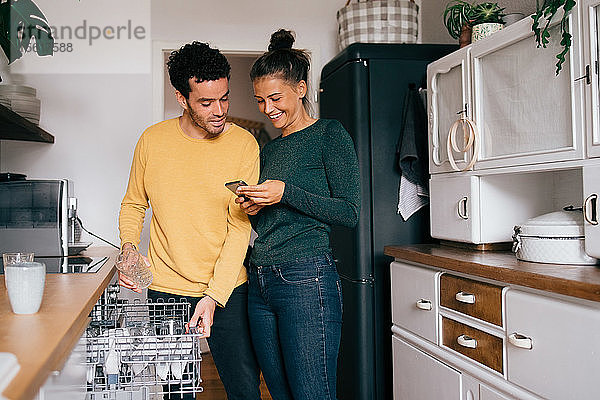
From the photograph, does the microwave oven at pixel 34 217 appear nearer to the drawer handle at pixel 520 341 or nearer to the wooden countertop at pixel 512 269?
the wooden countertop at pixel 512 269

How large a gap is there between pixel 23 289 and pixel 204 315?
578mm

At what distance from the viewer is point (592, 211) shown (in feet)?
5.35

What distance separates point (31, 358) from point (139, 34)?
277 cm

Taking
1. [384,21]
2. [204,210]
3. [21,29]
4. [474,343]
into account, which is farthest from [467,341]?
[21,29]

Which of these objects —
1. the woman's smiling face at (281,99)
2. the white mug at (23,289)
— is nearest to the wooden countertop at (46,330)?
the white mug at (23,289)

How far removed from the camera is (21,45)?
117 inches

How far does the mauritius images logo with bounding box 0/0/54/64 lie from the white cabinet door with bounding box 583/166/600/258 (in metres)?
2.09

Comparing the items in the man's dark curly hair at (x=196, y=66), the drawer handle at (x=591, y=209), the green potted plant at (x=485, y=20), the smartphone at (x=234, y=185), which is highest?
the green potted plant at (x=485, y=20)

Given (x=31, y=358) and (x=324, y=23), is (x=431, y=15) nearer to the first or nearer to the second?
(x=324, y=23)

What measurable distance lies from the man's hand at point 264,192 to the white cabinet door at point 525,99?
809mm

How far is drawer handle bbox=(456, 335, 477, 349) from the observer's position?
74.0 inches

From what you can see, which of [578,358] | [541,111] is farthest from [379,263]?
[578,358]

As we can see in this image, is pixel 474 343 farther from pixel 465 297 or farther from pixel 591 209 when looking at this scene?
pixel 591 209

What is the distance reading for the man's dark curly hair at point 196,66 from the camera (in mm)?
1725
